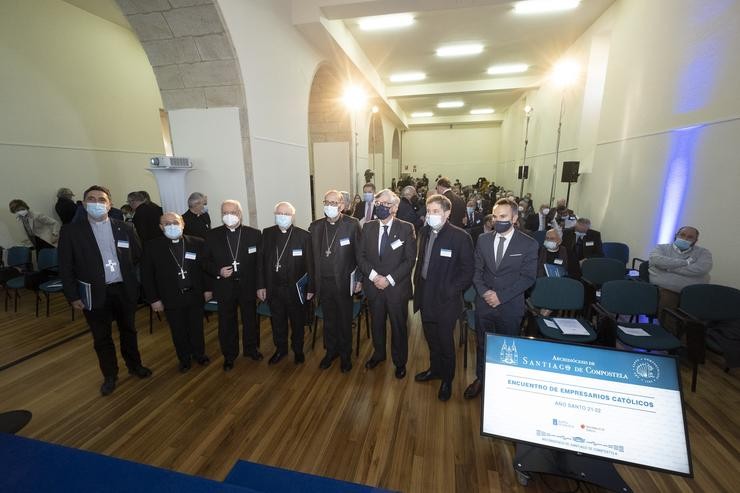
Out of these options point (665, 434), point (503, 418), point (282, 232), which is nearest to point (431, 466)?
point (503, 418)

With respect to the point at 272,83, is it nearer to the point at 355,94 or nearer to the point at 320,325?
the point at 320,325

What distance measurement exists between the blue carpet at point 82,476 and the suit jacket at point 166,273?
90.9 inches

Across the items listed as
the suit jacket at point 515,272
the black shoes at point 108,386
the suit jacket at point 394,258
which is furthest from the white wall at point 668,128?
the black shoes at point 108,386

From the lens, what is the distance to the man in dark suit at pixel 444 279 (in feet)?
8.41

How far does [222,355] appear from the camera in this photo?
11.0 ft

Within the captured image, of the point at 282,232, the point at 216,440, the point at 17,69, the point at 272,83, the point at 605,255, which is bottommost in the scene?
the point at 216,440

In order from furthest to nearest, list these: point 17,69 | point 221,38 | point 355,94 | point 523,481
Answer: point 355,94, point 17,69, point 221,38, point 523,481

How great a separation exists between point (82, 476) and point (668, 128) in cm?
653

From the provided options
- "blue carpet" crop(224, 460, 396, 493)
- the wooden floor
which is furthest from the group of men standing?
"blue carpet" crop(224, 460, 396, 493)

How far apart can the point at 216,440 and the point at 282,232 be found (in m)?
1.78

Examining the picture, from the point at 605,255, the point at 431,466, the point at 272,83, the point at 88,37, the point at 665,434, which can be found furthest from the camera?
the point at 88,37

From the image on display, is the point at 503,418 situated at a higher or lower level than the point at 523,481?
higher

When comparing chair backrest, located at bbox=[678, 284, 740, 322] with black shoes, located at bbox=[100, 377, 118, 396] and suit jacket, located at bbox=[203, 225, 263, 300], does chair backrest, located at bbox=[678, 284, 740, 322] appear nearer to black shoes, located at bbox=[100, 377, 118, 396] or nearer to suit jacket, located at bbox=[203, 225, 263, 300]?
suit jacket, located at bbox=[203, 225, 263, 300]

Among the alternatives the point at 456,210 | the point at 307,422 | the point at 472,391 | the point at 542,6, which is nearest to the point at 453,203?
the point at 456,210
